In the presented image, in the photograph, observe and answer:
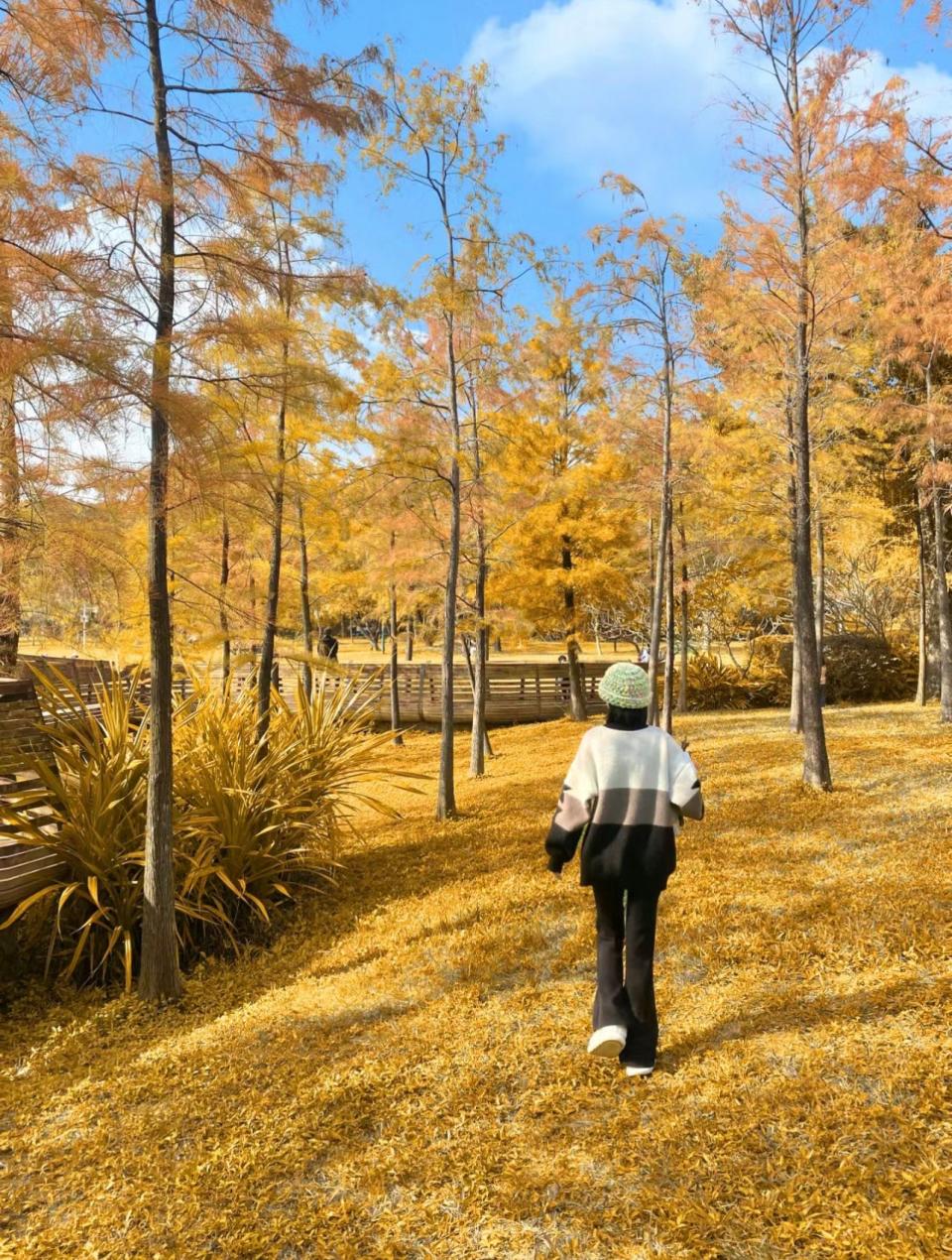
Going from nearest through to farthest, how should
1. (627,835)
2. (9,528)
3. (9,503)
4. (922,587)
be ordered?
(627,835) < (9,503) < (9,528) < (922,587)

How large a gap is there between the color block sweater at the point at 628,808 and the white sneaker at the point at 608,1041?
663mm

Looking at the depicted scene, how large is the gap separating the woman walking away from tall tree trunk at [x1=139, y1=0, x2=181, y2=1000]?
8.46 feet

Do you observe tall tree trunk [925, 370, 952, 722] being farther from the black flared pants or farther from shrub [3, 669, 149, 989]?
shrub [3, 669, 149, 989]

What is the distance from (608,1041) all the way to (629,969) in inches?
12.2

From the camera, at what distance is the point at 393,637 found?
15766 millimetres

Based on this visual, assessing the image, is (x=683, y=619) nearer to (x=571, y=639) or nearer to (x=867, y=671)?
(x=571, y=639)

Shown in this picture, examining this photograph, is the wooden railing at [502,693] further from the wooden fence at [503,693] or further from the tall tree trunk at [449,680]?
the tall tree trunk at [449,680]

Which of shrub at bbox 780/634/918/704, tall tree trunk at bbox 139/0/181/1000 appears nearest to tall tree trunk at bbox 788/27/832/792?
tall tree trunk at bbox 139/0/181/1000

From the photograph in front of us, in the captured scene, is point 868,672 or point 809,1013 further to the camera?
point 868,672

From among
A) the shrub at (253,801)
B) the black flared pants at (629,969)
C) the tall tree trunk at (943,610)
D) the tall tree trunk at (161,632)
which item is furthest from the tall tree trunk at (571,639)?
the black flared pants at (629,969)

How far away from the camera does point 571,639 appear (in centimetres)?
1733

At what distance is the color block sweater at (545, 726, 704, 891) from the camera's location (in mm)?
3219

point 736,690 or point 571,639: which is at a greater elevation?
point 571,639

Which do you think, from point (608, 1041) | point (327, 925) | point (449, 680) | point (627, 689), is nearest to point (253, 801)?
point (327, 925)
